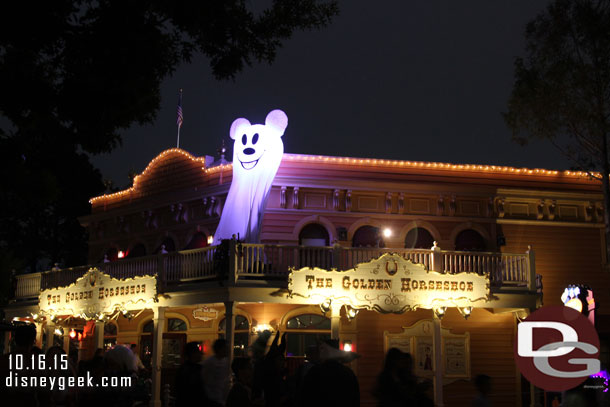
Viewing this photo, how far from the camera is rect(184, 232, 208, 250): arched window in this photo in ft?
77.3

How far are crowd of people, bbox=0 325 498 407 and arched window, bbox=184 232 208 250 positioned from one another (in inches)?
468

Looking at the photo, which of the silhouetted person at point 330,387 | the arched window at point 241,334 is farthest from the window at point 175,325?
the silhouetted person at point 330,387

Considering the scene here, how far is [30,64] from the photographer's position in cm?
1130

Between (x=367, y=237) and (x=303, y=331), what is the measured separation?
3.61 metres

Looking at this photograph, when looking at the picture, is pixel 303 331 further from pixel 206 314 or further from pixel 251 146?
pixel 251 146

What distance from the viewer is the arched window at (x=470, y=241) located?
2339 centimetres

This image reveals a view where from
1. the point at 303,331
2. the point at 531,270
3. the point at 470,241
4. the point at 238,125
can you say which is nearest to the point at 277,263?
the point at 303,331

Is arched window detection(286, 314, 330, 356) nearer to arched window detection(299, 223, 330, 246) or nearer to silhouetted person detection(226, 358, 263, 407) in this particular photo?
arched window detection(299, 223, 330, 246)

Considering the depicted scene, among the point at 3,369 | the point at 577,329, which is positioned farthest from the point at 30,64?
the point at 577,329

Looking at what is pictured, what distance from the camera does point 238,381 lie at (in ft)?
28.9

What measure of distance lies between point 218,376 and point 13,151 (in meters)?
5.26

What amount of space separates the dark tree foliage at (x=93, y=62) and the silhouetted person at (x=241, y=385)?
4987 millimetres

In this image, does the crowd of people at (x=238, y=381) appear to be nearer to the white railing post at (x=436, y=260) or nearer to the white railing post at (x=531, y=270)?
the white railing post at (x=436, y=260)

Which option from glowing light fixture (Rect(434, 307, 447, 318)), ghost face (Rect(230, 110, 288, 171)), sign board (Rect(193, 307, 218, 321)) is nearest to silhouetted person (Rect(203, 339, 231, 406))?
glowing light fixture (Rect(434, 307, 447, 318))
